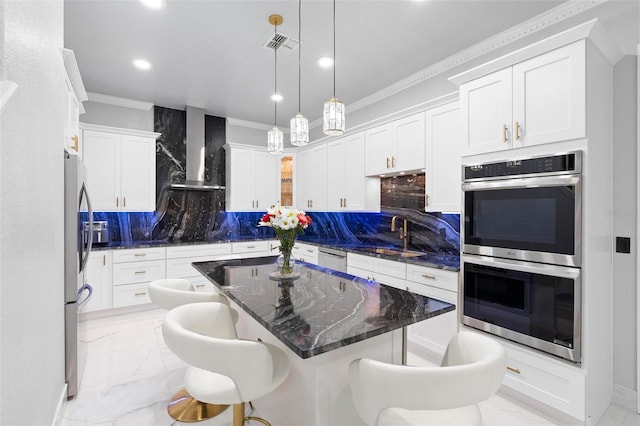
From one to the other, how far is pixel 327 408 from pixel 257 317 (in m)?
0.51

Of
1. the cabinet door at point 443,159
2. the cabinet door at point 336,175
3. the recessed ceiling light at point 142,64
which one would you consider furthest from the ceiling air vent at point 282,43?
the cabinet door at point 336,175

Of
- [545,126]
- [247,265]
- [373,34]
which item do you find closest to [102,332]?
[247,265]

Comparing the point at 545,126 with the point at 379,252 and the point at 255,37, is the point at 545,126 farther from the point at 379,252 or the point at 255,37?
the point at 255,37

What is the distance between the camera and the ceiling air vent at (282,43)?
273 centimetres

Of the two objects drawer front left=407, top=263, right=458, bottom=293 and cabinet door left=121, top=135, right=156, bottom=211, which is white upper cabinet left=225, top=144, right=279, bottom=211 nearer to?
cabinet door left=121, top=135, right=156, bottom=211

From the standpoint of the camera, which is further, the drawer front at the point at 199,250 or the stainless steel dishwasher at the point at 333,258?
the drawer front at the point at 199,250

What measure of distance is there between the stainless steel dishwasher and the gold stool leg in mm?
2144

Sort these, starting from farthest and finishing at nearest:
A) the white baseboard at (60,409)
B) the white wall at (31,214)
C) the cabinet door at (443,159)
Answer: the cabinet door at (443,159) → the white baseboard at (60,409) → the white wall at (31,214)

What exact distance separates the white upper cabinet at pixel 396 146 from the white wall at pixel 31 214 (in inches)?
117

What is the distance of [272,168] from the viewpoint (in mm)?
5359

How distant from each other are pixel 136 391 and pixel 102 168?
296 centimetres

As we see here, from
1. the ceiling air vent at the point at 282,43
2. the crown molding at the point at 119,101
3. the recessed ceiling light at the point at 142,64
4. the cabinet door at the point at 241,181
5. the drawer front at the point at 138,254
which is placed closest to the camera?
the ceiling air vent at the point at 282,43

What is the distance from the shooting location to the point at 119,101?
14.1 ft

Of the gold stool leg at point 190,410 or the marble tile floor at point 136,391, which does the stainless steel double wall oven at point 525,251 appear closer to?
the marble tile floor at point 136,391
